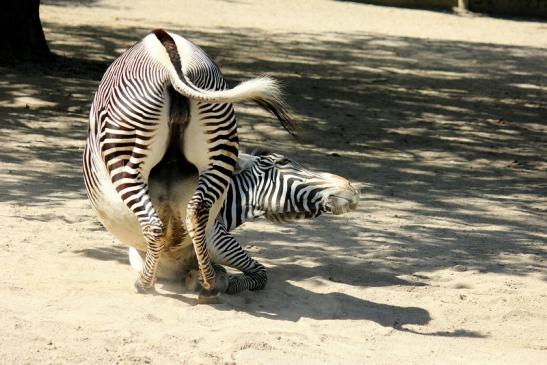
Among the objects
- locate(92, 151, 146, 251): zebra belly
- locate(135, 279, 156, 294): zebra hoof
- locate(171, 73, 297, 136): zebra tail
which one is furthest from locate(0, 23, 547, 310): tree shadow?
locate(171, 73, 297, 136): zebra tail

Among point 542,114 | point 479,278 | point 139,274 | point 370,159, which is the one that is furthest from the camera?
point 542,114

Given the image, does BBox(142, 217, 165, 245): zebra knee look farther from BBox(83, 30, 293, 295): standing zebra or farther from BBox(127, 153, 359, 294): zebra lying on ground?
BBox(127, 153, 359, 294): zebra lying on ground

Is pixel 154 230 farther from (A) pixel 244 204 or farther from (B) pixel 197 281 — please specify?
(A) pixel 244 204

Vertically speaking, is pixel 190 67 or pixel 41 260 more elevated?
pixel 190 67

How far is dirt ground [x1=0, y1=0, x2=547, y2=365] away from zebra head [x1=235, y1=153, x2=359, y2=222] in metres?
0.40

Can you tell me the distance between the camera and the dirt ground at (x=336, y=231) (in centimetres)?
517

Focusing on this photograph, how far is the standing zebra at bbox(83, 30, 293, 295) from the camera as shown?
5.35m

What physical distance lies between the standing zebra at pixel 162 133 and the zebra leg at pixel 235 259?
1.48 feet

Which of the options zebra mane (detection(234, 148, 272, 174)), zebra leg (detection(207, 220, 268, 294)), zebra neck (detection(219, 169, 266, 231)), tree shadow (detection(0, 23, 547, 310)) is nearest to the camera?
zebra leg (detection(207, 220, 268, 294))

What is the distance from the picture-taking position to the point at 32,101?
11.2m

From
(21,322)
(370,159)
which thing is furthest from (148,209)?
(370,159)

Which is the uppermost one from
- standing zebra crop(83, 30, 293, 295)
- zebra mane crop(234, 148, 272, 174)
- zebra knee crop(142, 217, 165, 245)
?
standing zebra crop(83, 30, 293, 295)

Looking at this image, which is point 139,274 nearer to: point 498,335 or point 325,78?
point 498,335

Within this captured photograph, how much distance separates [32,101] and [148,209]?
20.3 ft
